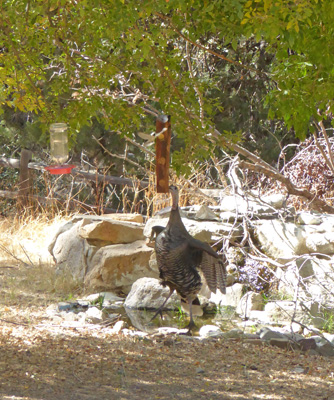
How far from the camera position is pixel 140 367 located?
13.5ft

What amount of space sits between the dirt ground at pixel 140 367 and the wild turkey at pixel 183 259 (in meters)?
0.46

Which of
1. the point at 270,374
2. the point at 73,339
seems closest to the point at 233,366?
the point at 270,374

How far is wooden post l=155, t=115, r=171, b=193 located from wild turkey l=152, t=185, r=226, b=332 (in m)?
0.84

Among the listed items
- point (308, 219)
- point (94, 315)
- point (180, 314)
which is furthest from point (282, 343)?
point (308, 219)

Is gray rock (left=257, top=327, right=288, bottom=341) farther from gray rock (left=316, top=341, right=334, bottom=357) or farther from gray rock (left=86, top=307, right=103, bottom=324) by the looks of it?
gray rock (left=86, top=307, right=103, bottom=324)

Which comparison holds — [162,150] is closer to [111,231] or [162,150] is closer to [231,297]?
[231,297]

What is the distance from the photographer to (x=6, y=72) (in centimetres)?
396

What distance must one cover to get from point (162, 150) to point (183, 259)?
136 centimetres

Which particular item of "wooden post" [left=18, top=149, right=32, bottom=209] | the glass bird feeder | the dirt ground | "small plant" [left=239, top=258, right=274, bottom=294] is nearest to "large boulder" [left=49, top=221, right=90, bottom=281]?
the dirt ground

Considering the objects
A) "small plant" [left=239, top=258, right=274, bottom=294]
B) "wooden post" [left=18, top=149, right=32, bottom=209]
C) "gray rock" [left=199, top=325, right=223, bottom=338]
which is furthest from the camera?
"wooden post" [left=18, top=149, right=32, bottom=209]

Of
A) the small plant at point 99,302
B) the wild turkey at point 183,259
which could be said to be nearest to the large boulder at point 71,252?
the small plant at point 99,302

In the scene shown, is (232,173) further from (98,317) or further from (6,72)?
(6,72)

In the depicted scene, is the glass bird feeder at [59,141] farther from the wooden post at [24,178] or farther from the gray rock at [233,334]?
the wooden post at [24,178]

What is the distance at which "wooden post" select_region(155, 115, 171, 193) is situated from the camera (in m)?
3.56
